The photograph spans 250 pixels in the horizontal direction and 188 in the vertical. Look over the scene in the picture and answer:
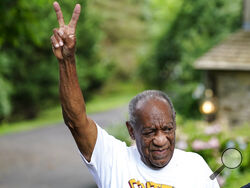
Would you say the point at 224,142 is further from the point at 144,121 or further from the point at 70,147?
the point at 70,147

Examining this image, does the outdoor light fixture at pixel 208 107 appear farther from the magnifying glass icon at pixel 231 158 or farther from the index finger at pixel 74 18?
the index finger at pixel 74 18

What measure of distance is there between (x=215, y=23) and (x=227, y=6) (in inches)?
34.3

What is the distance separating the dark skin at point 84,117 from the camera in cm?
206

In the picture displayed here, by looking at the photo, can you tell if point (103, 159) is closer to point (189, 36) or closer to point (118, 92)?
point (189, 36)

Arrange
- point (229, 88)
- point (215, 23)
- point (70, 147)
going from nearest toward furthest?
point (229, 88)
point (70, 147)
point (215, 23)

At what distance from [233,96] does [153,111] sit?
932 cm

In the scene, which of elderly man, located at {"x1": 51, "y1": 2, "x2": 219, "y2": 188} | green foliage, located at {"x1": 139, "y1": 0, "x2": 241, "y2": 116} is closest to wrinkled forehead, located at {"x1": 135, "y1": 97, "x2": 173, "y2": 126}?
elderly man, located at {"x1": 51, "y1": 2, "x2": 219, "y2": 188}

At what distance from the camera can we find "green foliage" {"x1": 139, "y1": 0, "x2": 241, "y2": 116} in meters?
15.9

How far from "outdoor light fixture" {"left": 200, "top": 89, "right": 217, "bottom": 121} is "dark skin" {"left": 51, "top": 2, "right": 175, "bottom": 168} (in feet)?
27.1

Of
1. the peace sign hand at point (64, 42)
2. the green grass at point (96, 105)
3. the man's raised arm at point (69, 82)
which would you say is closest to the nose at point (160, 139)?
the man's raised arm at point (69, 82)

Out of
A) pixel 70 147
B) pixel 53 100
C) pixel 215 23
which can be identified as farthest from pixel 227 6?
pixel 53 100

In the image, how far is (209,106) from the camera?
1032cm

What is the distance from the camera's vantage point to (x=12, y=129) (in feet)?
59.8

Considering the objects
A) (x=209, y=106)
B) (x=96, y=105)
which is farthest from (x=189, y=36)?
(x=96, y=105)
